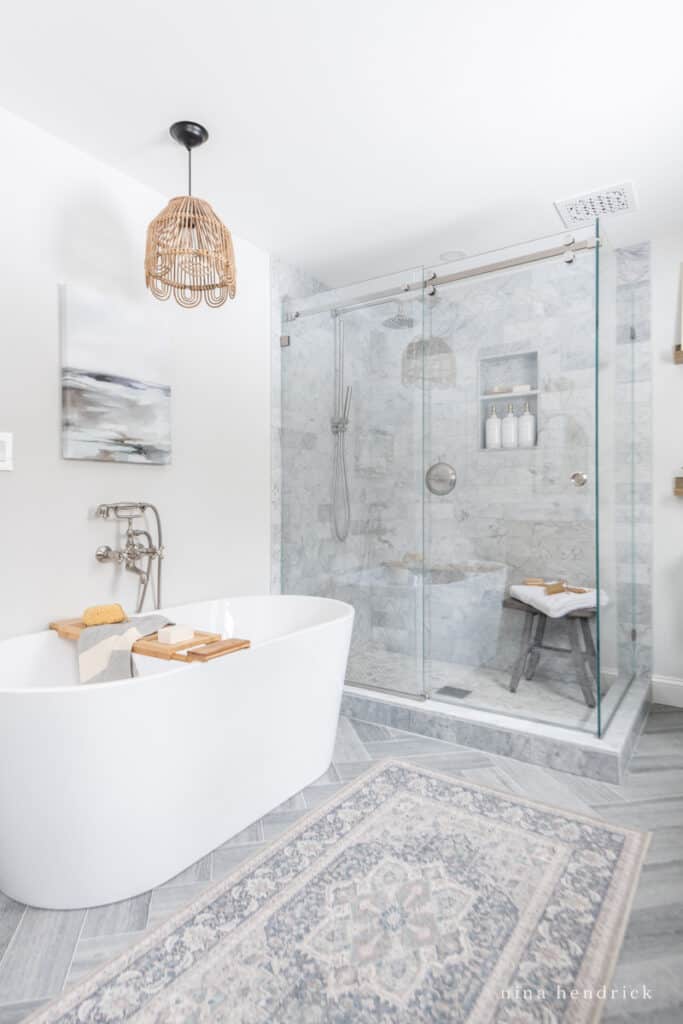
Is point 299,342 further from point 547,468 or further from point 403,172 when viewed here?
point 547,468

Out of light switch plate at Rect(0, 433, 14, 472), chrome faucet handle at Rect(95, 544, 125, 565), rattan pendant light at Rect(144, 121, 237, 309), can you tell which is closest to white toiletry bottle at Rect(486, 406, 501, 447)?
rattan pendant light at Rect(144, 121, 237, 309)

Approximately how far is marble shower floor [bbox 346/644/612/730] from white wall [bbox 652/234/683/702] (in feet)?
2.74

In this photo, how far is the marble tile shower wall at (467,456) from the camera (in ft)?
8.86

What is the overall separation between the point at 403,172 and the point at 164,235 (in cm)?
109

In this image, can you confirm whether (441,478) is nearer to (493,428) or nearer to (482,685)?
(493,428)

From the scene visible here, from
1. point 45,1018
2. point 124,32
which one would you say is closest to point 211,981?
point 45,1018

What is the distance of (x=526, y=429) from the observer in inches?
112

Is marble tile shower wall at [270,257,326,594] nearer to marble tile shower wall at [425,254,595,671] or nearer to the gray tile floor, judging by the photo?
marble tile shower wall at [425,254,595,671]

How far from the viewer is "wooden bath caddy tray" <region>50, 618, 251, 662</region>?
76.8 inches

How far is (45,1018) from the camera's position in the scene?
130cm

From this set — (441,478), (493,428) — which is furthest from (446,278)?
(441,478)

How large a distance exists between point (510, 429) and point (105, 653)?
6.73 ft

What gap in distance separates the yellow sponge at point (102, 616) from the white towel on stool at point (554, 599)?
1.84 metres

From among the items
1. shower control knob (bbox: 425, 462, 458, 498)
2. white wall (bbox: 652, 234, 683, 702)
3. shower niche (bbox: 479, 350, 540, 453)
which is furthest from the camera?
white wall (bbox: 652, 234, 683, 702)
